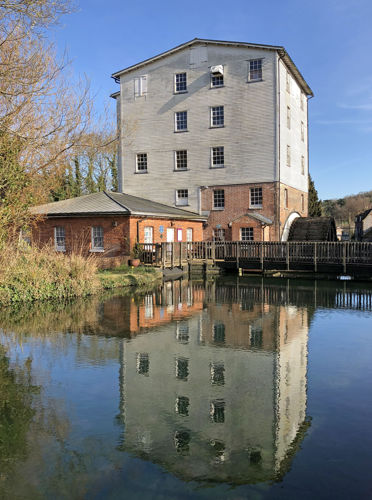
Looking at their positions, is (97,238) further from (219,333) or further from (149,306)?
(219,333)

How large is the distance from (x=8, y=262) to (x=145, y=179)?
19431 millimetres

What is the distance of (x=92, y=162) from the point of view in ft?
146

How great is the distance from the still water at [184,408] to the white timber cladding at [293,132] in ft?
65.6

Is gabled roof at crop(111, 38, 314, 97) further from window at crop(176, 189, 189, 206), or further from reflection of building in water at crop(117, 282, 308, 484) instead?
reflection of building in water at crop(117, 282, 308, 484)

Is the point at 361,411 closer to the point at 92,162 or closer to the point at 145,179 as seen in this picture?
the point at 145,179

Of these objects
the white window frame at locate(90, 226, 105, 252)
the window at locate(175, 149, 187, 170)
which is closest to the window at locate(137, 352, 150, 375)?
the white window frame at locate(90, 226, 105, 252)

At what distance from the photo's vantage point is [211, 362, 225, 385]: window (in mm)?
7539

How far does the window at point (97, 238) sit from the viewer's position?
83.4 feet

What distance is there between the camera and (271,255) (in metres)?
26.5

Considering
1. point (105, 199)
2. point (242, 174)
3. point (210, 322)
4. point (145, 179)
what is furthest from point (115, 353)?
point (145, 179)

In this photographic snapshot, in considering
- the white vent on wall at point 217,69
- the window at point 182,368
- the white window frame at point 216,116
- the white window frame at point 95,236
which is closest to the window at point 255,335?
the window at point 182,368

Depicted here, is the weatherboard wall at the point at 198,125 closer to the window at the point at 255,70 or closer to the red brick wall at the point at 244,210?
the window at the point at 255,70

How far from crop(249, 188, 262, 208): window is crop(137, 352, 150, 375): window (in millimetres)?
22319

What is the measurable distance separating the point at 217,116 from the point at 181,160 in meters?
4.14
